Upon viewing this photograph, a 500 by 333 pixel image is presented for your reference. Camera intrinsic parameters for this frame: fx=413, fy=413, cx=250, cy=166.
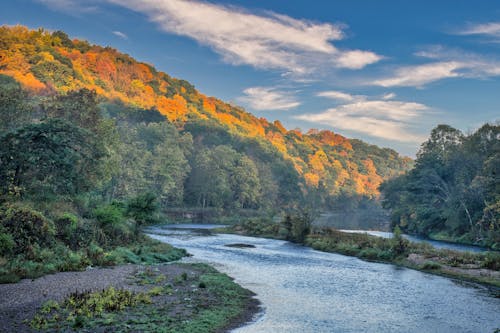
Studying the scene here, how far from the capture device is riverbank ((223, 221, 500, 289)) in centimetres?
3372

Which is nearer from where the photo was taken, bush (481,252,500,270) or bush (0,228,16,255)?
bush (0,228,16,255)

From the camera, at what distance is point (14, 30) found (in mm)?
131625

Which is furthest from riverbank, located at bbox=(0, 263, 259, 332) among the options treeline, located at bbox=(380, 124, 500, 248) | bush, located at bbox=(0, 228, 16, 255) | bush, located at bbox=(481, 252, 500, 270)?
treeline, located at bbox=(380, 124, 500, 248)

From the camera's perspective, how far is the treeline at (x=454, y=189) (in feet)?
197

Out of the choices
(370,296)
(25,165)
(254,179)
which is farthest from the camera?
(254,179)

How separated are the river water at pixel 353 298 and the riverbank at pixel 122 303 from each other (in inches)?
71.6

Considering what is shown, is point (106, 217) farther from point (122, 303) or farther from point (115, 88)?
point (115, 88)

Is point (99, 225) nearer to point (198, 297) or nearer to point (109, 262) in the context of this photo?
point (109, 262)

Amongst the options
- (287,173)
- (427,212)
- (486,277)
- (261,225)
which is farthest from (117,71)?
A: (486,277)

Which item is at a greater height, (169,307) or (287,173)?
(287,173)

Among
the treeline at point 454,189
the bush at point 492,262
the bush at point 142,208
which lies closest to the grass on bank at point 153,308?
the bush at point 142,208

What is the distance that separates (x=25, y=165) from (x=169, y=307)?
19.4m

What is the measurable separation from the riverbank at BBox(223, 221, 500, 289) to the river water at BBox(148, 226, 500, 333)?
1858 mm

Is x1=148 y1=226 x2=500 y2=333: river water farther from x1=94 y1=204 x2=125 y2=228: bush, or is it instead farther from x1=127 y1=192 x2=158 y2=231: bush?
x1=94 y1=204 x2=125 y2=228: bush
